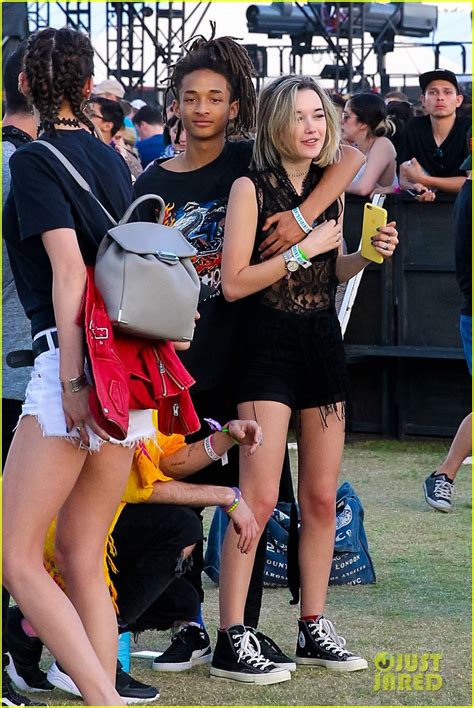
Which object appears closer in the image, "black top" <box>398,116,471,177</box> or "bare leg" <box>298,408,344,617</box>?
"bare leg" <box>298,408,344,617</box>

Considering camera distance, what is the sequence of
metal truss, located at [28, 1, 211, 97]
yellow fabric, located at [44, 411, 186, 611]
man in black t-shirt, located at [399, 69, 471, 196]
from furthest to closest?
metal truss, located at [28, 1, 211, 97], man in black t-shirt, located at [399, 69, 471, 196], yellow fabric, located at [44, 411, 186, 611]

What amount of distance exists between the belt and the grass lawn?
1.17 metres

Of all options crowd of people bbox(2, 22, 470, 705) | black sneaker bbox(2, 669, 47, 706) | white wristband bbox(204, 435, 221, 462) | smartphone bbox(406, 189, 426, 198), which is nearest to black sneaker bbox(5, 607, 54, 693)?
crowd of people bbox(2, 22, 470, 705)

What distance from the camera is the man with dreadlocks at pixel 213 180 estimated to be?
3957 mm

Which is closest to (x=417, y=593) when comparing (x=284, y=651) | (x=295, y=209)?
(x=284, y=651)

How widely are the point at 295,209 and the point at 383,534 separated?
7.91 ft

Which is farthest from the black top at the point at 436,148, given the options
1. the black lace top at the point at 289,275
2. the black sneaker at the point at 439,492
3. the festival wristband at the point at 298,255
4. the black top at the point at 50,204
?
the black top at the point at 50,204

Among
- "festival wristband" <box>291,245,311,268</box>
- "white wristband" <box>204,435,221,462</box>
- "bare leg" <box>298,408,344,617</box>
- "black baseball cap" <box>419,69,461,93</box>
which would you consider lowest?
"bare leg" <box>298,408,344,617</box>

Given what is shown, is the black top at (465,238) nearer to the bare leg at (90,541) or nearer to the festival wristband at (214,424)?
the festival wristband at (214,424)

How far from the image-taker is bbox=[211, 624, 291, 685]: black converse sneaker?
3859 mm

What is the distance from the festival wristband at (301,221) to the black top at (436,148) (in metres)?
4.56

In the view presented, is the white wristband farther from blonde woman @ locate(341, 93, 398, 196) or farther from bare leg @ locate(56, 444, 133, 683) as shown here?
blonde woman @ locate(341, 93, 398, 196)

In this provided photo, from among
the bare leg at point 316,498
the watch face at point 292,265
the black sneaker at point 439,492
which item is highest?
the watch face at point 292,265

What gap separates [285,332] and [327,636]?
990 millimetres
